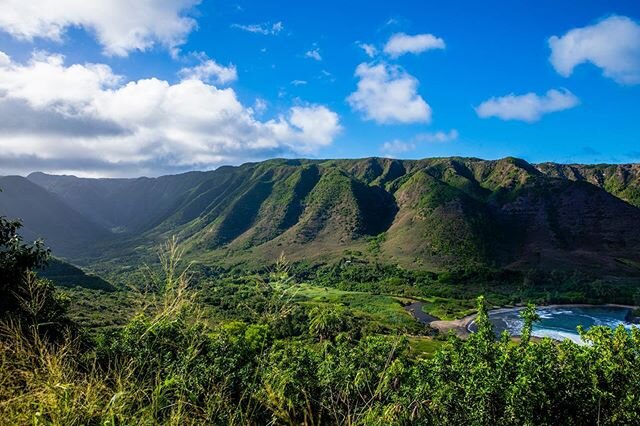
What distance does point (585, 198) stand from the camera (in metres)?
160

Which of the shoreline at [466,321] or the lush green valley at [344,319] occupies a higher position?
the lush green valley at [344,319]

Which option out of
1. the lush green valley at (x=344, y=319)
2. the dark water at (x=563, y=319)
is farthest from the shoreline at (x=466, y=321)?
the lush green valley at (x=344, y=319)

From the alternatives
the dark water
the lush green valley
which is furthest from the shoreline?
the lush green valley

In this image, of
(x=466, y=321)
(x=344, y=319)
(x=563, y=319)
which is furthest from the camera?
(x=563, y=319)

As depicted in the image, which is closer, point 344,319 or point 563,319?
point 344,319

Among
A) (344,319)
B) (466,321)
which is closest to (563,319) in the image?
(466,321)

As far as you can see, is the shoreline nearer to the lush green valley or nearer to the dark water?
the dark water

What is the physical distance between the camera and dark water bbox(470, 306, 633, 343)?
81062 mm

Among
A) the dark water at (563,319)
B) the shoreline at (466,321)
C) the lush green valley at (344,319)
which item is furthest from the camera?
the dark water at (563,319)

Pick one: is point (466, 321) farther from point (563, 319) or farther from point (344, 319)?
point (344, 319)

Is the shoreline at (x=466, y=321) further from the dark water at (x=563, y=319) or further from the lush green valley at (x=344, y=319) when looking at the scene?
the lush green valley at (x=344, y=319)

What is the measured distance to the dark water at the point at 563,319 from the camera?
8106 centimetres

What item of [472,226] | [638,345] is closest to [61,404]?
[638,345]

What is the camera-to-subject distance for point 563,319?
90125 mm
